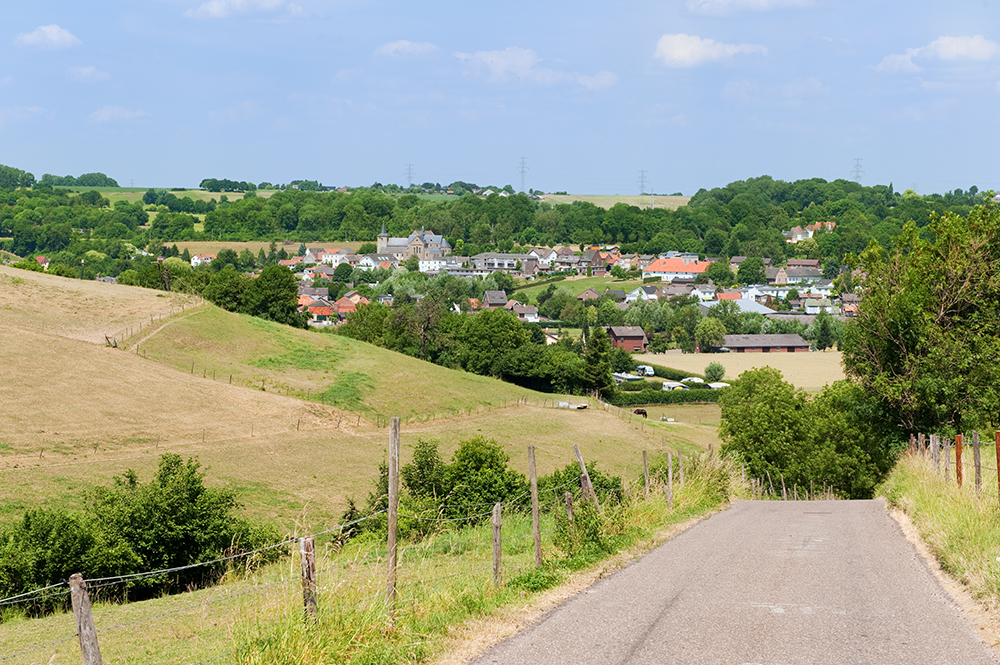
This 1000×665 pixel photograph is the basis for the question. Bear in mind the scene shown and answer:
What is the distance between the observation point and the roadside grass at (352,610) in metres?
8.15

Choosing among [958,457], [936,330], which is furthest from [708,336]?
[958,457]

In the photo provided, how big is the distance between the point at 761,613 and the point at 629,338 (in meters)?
120

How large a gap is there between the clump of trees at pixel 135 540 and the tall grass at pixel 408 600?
8.01m

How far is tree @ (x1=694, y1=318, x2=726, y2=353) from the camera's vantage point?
129 meters

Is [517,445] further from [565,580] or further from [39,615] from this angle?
[565,580]

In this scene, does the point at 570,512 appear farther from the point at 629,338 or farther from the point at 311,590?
the point at 629,338

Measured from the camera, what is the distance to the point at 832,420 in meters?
38.4

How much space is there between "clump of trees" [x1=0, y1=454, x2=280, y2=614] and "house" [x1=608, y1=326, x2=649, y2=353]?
342 feet

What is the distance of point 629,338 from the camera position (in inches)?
5054

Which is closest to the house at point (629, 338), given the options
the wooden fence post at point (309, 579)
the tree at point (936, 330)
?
the tree at point (936, 330)

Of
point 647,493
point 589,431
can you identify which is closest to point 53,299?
point 589,431

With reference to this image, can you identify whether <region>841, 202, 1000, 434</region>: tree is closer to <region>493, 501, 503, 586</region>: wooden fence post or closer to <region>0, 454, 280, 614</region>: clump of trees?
<region>0, 454, 280, 614</region>: clump of trees

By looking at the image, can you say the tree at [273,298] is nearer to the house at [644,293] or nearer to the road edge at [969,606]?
the road edge at [969,606]

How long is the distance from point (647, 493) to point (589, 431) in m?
39.5
